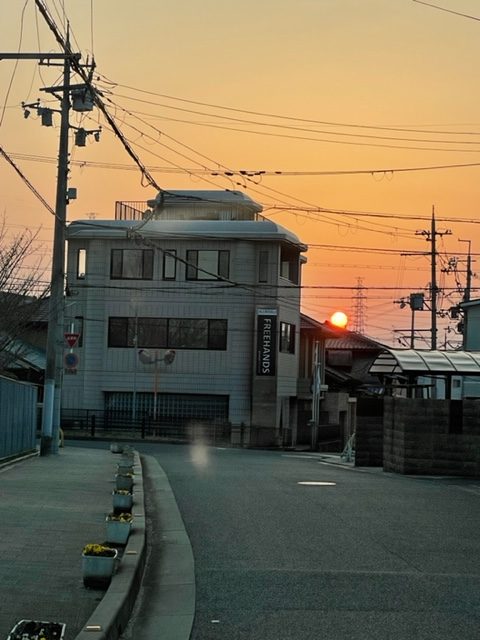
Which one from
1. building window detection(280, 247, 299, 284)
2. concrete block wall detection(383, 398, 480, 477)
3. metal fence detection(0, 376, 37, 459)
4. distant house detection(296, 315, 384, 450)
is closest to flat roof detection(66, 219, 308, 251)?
building window detection(280, 247, 299, 284)

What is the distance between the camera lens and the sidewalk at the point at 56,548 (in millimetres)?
7465

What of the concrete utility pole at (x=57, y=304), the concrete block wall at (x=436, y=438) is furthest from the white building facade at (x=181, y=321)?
the concrete block wall at (x=436, y=438)

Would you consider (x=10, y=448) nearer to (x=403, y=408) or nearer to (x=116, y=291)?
(x=403, y=408)

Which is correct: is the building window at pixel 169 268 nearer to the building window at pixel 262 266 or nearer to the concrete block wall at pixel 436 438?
the building window at pixel 262 266

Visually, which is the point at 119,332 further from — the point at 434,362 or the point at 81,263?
the point at 434,362

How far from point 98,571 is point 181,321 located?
1712 inches

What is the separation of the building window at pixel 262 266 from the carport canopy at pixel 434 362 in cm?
2634

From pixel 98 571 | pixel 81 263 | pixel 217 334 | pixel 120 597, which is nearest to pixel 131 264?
pixel 81 263

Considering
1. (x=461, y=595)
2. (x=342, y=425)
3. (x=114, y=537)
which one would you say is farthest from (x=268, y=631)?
(x=342, y=425)

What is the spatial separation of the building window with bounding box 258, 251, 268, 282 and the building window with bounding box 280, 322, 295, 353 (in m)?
2.59

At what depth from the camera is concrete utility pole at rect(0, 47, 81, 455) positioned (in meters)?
28.2

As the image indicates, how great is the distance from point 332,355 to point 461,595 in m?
65.4

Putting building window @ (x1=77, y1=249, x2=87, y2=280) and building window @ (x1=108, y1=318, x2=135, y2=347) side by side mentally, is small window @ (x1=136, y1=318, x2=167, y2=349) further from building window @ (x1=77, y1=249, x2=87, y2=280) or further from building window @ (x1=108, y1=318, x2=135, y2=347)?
building window @ (x1=77, y1=249, x2=87, y2=280)

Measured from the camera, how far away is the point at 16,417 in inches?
976
